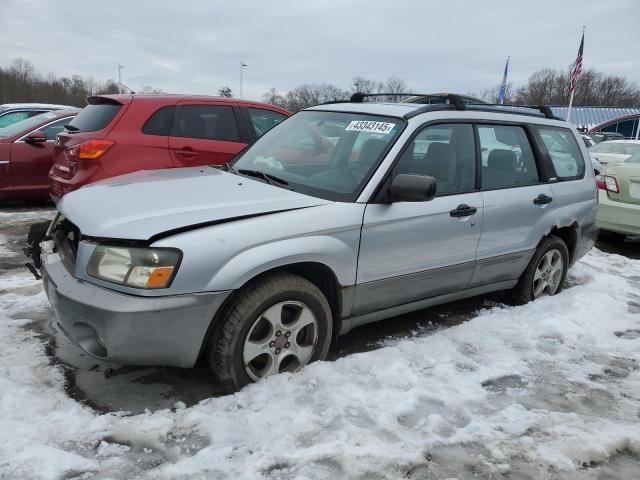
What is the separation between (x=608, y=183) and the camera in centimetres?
724

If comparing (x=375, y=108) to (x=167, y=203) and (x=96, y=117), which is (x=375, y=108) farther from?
(x=96, y=117)

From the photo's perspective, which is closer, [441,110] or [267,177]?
[267,177]

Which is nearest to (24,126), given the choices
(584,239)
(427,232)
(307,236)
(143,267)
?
(143,267)

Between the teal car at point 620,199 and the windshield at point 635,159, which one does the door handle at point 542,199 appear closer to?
the teal car at point 620,199

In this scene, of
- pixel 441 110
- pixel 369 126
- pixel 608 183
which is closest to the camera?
pixel 369 126

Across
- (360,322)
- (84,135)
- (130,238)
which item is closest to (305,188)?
(360,322)

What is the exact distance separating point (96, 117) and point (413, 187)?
13.8 ft

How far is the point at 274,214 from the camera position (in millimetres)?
2906

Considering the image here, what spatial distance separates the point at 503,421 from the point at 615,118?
188 feet

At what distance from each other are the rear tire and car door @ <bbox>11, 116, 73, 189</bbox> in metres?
6.84

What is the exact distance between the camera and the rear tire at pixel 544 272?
454 centimetres

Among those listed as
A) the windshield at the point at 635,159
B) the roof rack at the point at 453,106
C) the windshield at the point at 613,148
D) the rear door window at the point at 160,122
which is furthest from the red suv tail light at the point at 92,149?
the windshield at the point at 613,148

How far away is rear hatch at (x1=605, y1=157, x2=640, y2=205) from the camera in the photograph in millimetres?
6934

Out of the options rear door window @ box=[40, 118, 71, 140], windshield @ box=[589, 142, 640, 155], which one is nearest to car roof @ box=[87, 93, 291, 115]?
rear door window @ box=[40, 118, 71, 140]
